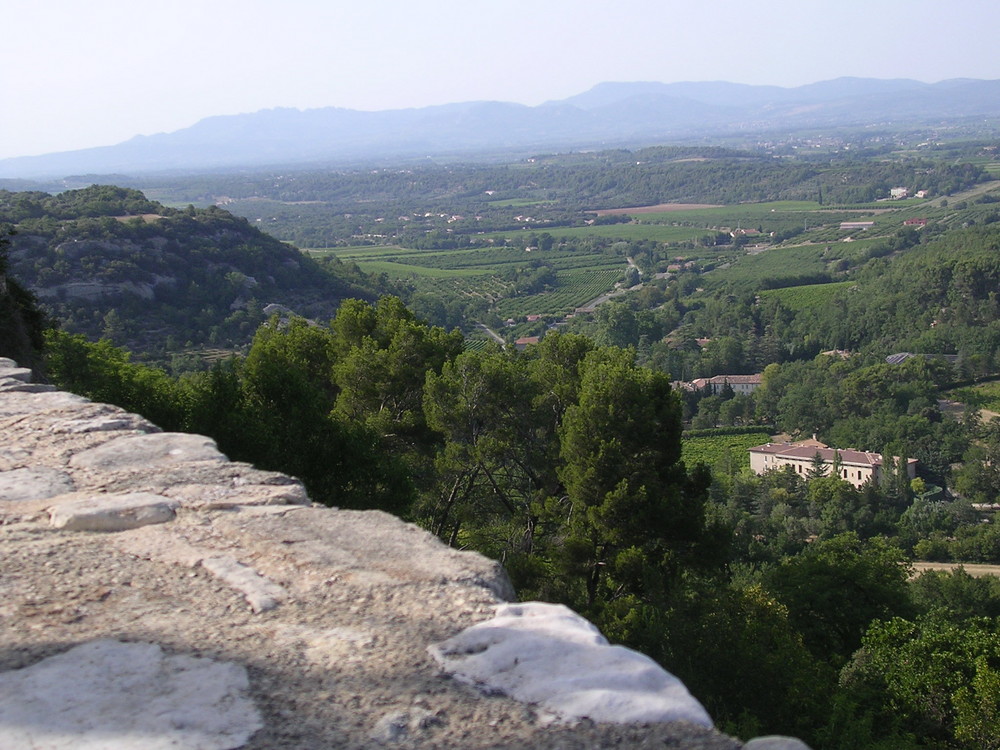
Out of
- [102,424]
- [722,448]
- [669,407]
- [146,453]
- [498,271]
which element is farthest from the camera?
[498,271]

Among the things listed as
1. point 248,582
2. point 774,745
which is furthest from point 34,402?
point 774,745

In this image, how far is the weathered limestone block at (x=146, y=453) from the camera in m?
4.18

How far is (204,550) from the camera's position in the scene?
332cm

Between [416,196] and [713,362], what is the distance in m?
96.5

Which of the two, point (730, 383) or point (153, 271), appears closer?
point (153, 271)

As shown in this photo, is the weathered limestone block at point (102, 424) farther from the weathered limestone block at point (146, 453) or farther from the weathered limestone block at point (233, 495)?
the weathered limestone block at point (233, 495)

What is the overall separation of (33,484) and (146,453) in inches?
20.2

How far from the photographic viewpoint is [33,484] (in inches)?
155

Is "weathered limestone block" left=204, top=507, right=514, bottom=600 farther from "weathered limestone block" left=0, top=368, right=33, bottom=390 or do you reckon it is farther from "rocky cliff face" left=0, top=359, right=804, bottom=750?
"weathered limestone block" left=0, top=368, right=33, bottom=390

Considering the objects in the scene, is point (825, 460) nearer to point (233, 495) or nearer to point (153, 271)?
point (153, 271)

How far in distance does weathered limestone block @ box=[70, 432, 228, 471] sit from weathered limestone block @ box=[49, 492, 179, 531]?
1.53ft

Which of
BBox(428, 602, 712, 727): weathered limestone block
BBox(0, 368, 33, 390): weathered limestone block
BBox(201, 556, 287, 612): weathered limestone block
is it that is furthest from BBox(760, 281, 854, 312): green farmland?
BBox(428, 602, 712, 727): weathered limestone block

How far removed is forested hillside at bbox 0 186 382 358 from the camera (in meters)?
33.5

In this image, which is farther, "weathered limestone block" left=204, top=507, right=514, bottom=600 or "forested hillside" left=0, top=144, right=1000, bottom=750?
"forested hillside" left=0, top=144, right=1000, bottom=750
